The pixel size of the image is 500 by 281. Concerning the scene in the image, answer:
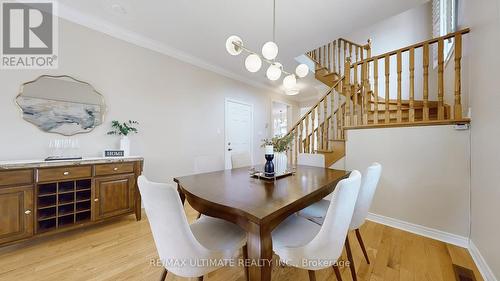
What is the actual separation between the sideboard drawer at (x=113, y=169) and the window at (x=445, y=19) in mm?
4432

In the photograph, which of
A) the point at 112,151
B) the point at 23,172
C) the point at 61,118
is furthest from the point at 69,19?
the point at 23,172

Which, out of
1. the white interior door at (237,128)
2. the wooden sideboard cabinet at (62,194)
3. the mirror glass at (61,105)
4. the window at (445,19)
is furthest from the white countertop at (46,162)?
the window at (445,19)

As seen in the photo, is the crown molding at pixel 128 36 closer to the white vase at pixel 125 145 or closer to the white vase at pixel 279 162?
the white vase at pixel 125 145

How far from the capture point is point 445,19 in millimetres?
3053

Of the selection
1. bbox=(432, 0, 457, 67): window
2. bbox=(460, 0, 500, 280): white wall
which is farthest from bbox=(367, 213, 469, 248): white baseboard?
bbox=(432, 0, 457, 67): window

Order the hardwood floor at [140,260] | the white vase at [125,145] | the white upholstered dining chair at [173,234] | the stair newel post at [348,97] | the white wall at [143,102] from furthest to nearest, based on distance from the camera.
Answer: the stair newel post at [348,97]
the white vase at [125,145]
the white wall at [143,102]
the hardwood floor at [140,260]
the white upholstered dining chair at [173,234]

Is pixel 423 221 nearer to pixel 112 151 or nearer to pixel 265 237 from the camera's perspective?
pixel 265 237

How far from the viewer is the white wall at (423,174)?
1927mm

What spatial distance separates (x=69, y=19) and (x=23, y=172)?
5.97ft

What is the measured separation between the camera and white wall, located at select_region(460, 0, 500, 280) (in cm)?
134

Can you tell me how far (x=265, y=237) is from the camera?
0.88 metres

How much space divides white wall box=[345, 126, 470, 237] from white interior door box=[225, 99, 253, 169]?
2383 millimetres

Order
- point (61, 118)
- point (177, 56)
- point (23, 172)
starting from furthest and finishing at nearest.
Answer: point (177, 56)
point (61, 118)
point (23, 172)

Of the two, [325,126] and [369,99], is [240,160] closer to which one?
[325,126]
